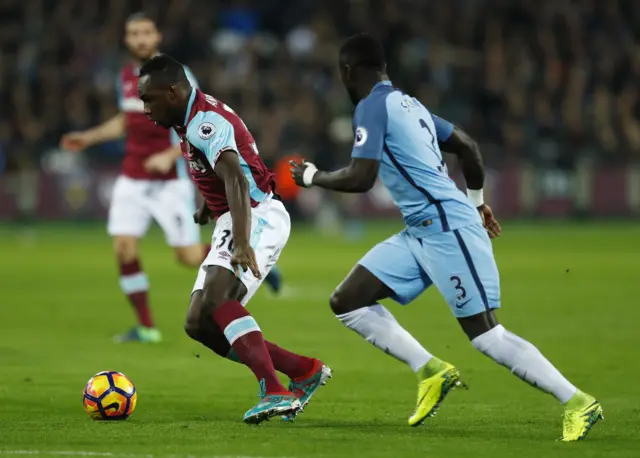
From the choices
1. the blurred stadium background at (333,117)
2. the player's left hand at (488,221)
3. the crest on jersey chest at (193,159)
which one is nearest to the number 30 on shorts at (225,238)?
the crest on jersey chest at (193,159)

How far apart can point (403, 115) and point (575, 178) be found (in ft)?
77.7

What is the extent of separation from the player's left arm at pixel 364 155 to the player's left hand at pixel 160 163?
4.86 m

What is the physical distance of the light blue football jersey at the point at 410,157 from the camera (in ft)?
23.4

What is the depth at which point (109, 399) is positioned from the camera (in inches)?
299

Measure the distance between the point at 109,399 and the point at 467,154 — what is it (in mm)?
2496

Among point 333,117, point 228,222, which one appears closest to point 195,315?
point 228,222

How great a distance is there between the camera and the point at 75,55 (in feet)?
100

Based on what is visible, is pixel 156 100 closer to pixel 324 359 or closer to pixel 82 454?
pixel 82 454

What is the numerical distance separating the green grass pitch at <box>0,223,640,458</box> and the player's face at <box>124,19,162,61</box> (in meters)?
2.62

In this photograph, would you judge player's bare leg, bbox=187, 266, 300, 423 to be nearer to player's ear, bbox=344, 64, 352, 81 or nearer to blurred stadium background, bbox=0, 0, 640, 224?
player's ear, bbox=344, 64, 352, 81

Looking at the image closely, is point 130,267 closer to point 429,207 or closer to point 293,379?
point 293,379

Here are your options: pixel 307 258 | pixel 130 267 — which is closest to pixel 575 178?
pixel 307 258

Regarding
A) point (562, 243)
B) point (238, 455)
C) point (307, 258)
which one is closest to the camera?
point (238, 455)

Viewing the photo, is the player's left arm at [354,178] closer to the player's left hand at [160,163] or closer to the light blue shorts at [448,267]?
the light blue shorts at [448,267]
